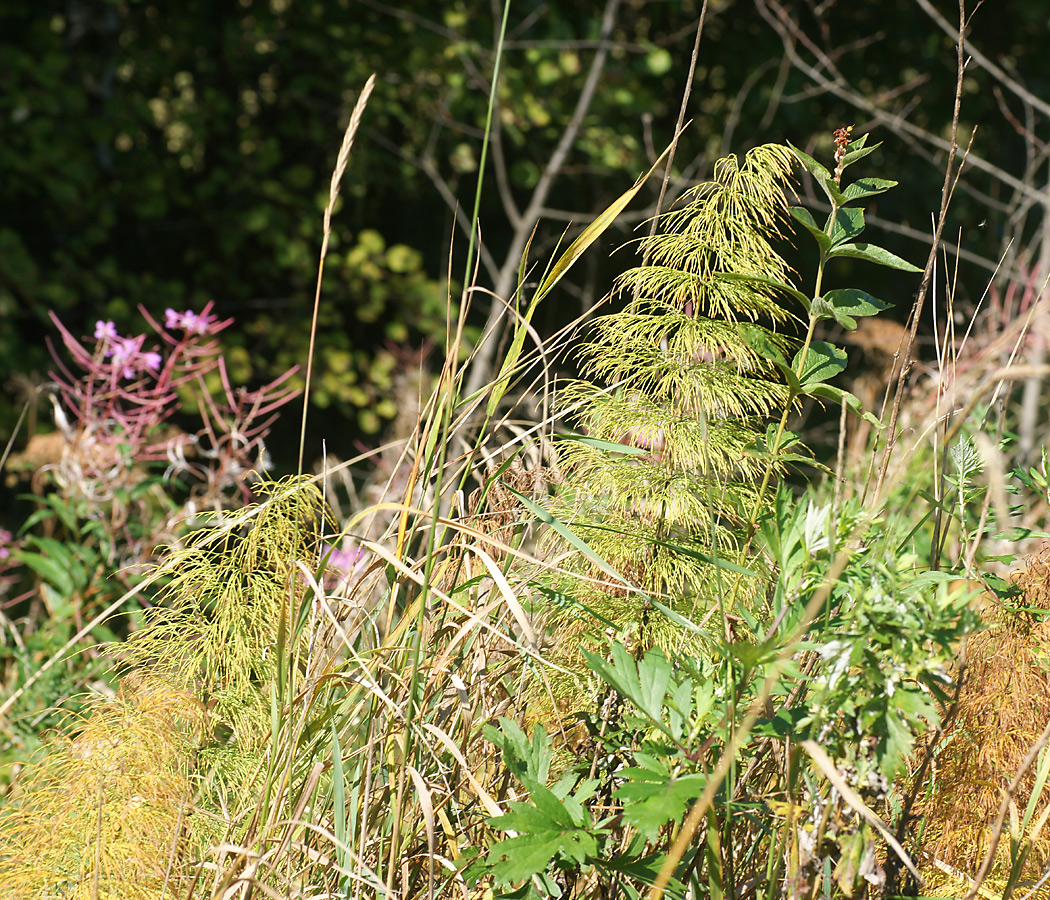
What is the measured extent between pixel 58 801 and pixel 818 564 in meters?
0.88

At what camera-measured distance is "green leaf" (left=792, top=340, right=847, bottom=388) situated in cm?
92

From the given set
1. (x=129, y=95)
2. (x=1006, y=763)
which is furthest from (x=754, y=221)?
(x=129, y=95)

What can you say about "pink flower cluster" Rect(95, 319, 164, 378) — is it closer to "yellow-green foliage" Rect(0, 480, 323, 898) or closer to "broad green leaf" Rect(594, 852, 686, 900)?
"yellow-green foliage" Rect(0, 480, 323, 898)

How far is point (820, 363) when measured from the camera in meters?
0.92

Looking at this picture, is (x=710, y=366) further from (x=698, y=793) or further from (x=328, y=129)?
(x=328, y=129)

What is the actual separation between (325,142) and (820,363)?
399cm

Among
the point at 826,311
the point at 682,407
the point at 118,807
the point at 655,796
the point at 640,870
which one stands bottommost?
the point at 118,807

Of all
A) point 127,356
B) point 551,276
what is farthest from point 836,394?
point 127,356

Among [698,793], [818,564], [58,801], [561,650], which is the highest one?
[818,564]

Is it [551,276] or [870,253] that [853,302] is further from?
[551,276]

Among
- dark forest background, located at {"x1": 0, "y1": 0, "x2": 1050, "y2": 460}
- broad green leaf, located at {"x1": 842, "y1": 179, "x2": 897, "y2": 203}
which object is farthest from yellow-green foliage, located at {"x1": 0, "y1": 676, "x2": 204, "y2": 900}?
dark forest background, located at {"x1": 0, "y1": 0, "x2": 1050, "y2": 460}

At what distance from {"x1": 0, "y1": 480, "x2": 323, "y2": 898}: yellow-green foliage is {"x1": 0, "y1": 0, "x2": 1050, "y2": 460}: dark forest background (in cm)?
244

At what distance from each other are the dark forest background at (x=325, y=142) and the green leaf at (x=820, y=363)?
259 centimetres

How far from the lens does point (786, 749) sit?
35.1 inches
